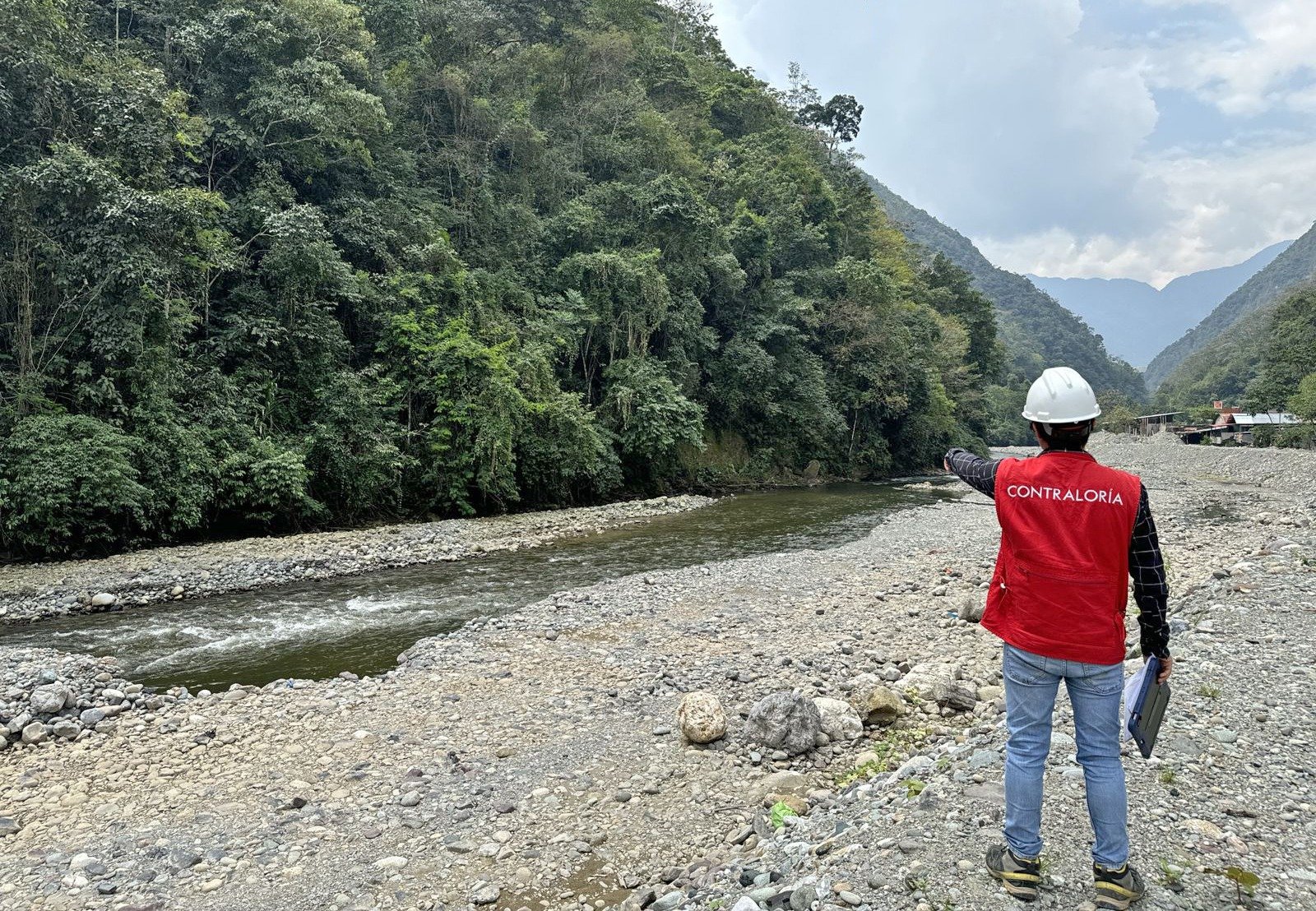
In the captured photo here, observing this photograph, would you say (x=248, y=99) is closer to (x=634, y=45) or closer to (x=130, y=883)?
(x=130, y=883)

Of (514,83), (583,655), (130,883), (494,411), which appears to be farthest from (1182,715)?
(514,83)

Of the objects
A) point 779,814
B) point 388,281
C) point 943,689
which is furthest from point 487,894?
point 388,281

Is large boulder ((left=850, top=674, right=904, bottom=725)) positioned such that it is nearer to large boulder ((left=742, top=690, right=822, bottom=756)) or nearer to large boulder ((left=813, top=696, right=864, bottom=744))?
large boulder ((left=813, top=696, right=864, bottom=744))

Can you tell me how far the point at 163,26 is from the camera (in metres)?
17.7

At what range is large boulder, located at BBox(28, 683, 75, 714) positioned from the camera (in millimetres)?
6316

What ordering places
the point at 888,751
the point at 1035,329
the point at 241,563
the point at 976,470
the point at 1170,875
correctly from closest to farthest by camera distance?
the point at 1170,875 < the point at 976,470 < the point at 888,751 < the point at 241,563 < the point at 1035,329

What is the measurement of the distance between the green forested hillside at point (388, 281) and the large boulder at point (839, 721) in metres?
12.9

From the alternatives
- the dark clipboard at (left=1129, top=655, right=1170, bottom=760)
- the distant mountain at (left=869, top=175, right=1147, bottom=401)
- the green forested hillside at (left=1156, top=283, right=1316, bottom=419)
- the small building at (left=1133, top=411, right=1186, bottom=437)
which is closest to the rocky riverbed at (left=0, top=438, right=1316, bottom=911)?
the dark clipboard at (left=1129, top=655, right=1170, bottom=760)

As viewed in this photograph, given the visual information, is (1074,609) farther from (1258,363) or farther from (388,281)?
(1258,363)

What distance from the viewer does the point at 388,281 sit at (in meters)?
18.2

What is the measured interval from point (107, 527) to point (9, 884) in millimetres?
10787

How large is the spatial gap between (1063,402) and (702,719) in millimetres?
3950

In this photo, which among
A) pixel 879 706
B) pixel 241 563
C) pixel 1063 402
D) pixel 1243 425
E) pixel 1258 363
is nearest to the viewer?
pixel 1063 402

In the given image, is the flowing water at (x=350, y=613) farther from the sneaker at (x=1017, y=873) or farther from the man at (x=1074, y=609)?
the man at (x=1074, y=609)
